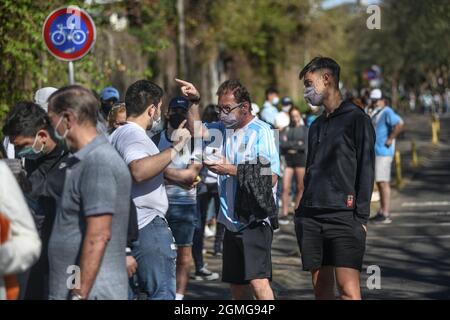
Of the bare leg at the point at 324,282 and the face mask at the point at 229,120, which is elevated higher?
the face mask at the point at 229,120

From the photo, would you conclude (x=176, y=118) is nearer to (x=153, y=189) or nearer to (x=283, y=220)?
(x=153, y=189)

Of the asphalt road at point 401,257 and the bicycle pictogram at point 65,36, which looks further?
the bicycle pictogram at point 65,36

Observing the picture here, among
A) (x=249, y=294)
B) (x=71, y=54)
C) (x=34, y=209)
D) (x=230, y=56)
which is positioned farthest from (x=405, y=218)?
(x=230, y=56)

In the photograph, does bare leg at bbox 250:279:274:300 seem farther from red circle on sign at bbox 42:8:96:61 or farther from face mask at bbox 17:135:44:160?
red circle on sign at bbox 42:8:96:61

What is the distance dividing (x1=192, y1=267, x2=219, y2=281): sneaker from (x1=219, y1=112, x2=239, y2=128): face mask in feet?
13.9

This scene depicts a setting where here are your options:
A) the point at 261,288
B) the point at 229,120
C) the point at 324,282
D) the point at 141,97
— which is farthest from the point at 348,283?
the point at 141,97

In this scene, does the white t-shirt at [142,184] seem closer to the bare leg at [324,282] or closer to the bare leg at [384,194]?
the bare leg at [324,282]

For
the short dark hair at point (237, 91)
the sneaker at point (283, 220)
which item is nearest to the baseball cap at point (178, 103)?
the short dark hair at point (237, 91)

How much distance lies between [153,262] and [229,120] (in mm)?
1363

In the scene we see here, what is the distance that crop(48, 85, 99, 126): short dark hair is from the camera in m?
5.44

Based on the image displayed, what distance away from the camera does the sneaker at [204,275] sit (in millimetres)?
11641

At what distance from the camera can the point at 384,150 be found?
16.2 m

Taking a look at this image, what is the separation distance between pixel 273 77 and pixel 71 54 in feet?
131

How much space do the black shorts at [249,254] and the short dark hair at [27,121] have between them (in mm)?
1892
